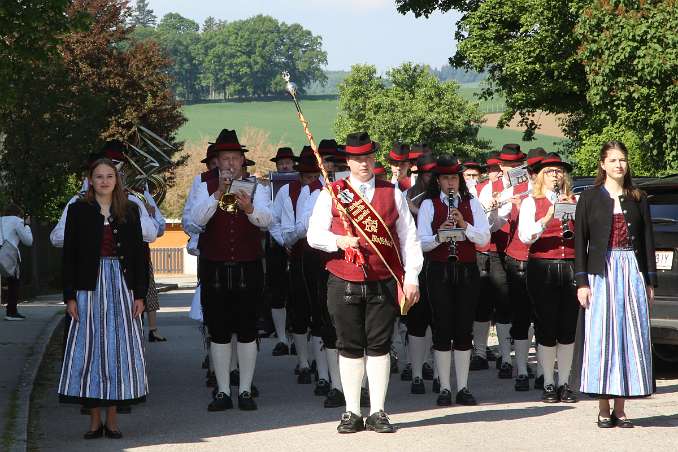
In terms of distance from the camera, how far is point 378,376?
30.9ft

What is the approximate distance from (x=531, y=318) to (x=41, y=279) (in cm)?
2110

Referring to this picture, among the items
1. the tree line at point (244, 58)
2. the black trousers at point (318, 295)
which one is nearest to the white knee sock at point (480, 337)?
the black trousers at point (318, 295)

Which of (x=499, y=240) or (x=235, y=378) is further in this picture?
(x=499, y=240)

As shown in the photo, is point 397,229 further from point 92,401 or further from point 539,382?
point 539,382

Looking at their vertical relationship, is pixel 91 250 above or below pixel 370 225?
below

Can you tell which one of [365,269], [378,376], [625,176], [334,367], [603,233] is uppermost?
[625,176]

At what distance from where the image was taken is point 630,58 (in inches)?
1069

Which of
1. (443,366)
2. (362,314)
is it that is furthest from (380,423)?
(443,366)

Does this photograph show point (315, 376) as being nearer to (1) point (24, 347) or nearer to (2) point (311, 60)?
(1) point (24, 347)

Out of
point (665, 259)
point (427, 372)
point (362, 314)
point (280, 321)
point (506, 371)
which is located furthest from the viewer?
point (280, 321)

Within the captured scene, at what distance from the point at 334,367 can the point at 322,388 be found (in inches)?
25.1

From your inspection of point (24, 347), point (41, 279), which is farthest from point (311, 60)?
point (24, 347)

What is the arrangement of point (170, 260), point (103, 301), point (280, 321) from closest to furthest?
1. point (103, 301)
2. point (280, 321)
3. point (170, 260)

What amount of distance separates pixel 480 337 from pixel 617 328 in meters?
4.05
